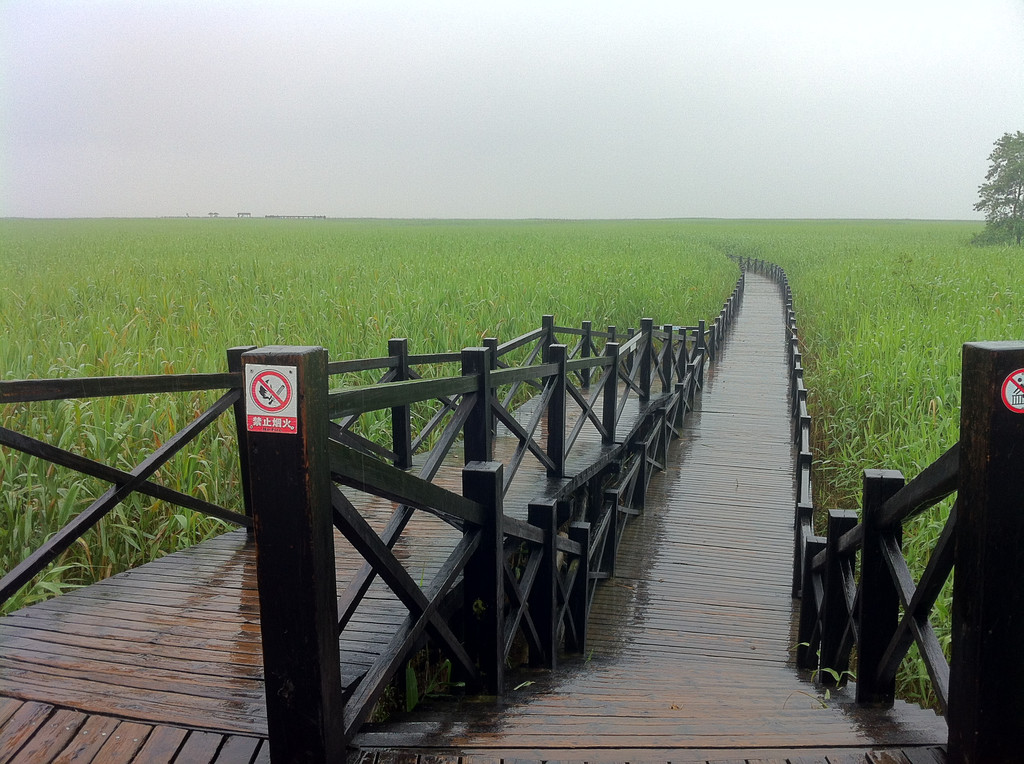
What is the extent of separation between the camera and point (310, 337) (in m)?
8.89

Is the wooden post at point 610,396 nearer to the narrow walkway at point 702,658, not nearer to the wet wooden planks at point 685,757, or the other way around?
the narrow walkway at point 702,658

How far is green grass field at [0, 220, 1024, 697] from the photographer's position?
4.54m

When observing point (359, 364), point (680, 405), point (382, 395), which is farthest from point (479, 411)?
point (680, 405)

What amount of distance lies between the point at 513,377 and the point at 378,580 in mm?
1369

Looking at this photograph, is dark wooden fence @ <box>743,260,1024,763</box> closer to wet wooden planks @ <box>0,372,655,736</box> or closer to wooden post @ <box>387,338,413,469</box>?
wet wooden planks @ <box>0,372,655,736</box>

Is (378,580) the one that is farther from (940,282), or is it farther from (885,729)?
(940,282)

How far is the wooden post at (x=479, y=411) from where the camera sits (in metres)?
3.83

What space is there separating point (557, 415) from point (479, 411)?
121 cm

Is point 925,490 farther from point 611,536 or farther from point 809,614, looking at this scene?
point 611,536

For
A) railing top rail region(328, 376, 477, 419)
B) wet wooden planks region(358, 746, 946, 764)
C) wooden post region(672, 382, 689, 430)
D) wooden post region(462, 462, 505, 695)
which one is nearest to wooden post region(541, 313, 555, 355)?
wooden post region(672, 382, 689, 430)

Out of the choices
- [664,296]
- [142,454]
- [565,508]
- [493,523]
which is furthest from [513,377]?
[664,296]

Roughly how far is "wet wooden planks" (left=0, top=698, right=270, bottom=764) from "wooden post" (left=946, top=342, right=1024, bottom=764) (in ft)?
6.11

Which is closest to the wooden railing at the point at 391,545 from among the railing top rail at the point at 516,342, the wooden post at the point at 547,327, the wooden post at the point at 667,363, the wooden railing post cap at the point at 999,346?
the railing top rail at the point at 516,342

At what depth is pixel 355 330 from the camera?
9258mm
